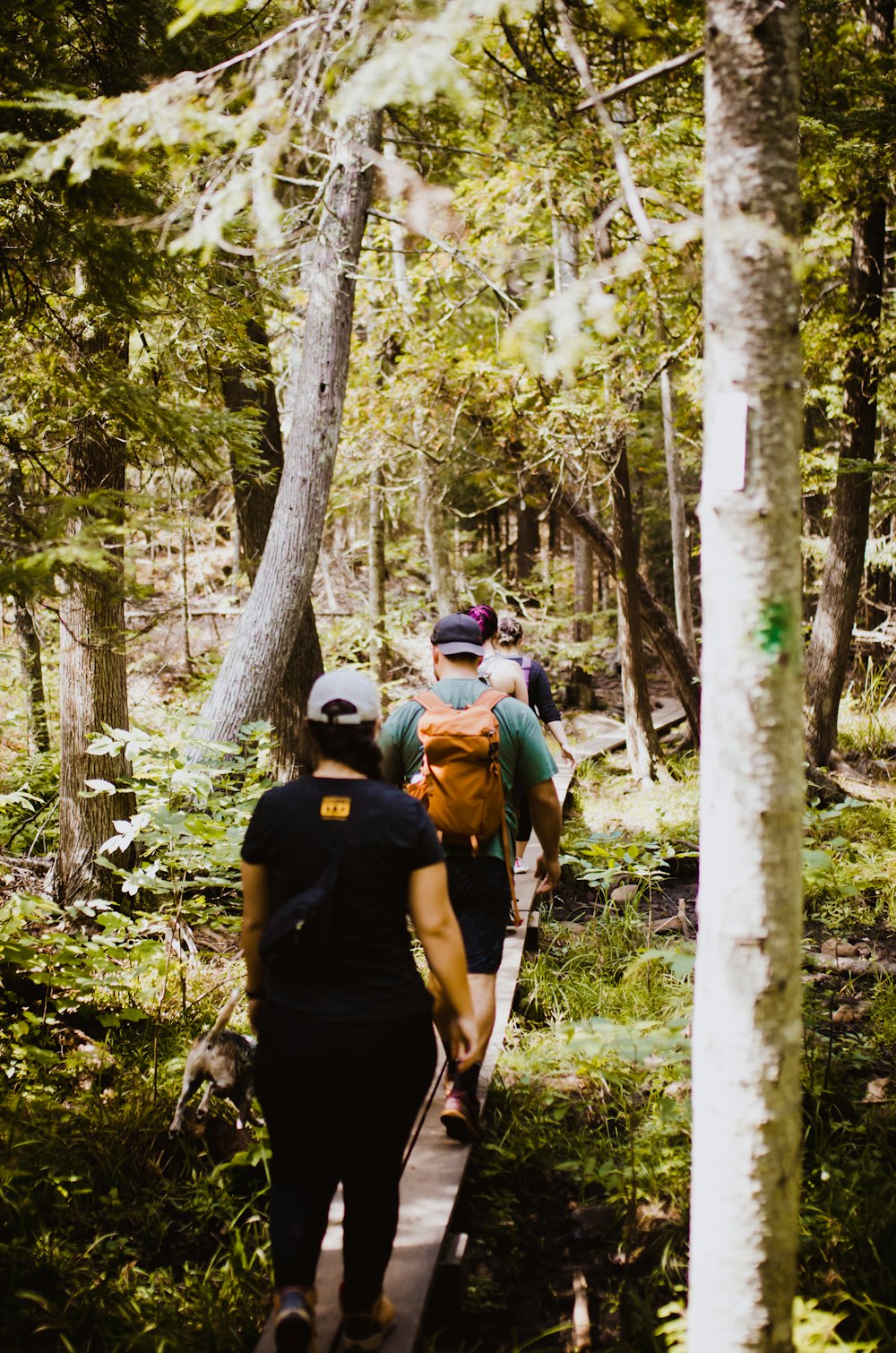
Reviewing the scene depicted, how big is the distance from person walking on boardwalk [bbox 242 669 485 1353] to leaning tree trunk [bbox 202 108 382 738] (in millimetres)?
4786

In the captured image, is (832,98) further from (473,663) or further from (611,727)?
(611,727)

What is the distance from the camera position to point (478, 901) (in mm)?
3771

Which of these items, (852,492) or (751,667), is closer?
(751,667)

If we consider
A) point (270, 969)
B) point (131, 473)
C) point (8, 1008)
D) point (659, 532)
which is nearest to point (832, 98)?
point (270, 969)

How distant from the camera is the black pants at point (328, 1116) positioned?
2.43m

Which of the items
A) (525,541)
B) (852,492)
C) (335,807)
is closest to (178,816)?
(335,807)

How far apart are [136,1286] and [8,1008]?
2063mm

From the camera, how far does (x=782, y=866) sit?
→ 2.20 metres

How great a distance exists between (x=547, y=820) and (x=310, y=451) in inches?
184

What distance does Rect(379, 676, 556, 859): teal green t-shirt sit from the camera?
153 inches

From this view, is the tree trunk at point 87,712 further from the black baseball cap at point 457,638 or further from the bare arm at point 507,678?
the black baseball cap at point 457,638

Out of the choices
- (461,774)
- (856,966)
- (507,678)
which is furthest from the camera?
(856,966)

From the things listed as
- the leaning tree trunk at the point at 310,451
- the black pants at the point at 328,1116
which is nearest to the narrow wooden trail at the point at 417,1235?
the black pants at the point at 328,1116

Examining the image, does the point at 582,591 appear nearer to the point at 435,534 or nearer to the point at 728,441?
the point at 435,534
